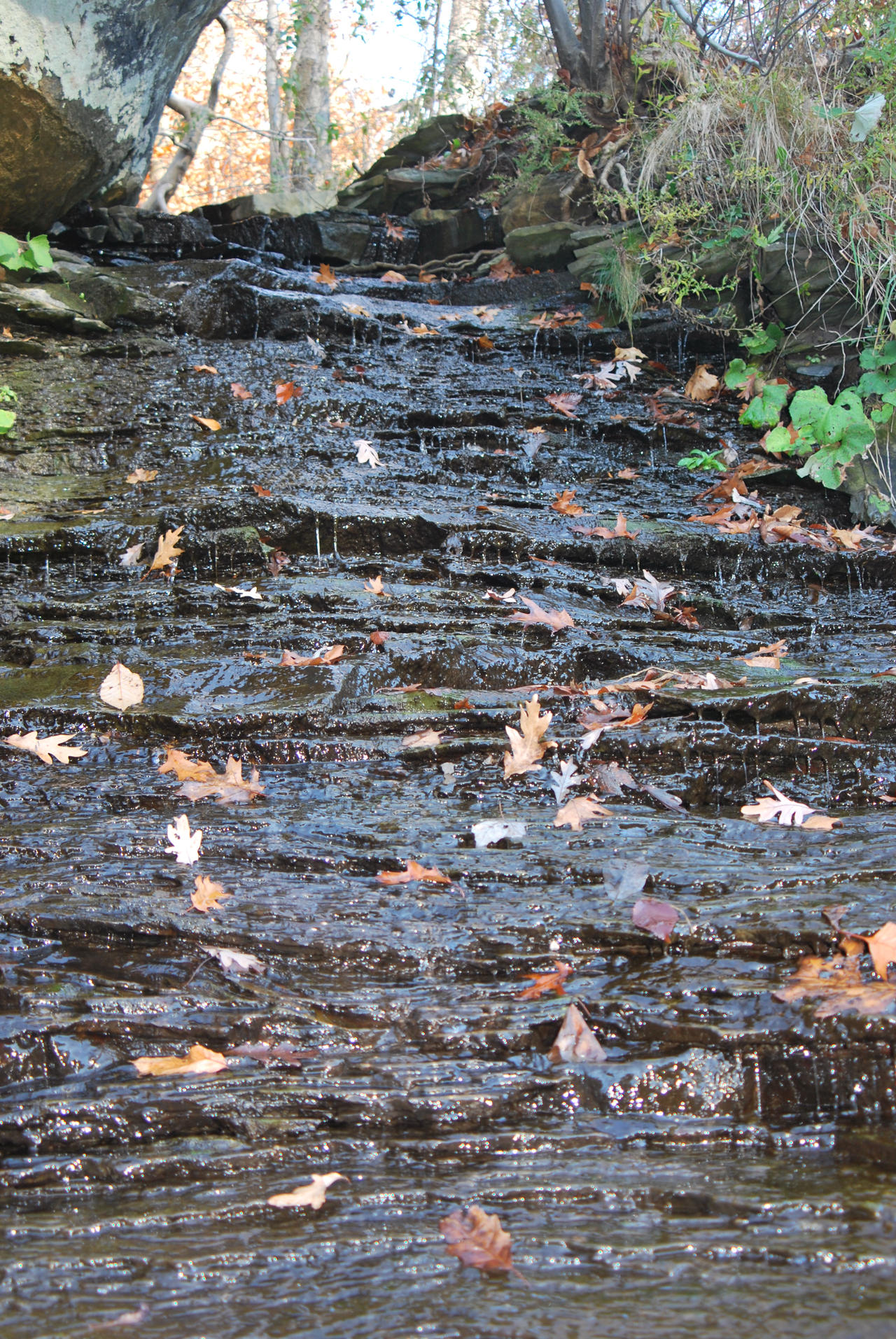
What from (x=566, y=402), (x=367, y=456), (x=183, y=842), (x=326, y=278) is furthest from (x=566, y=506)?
(x=326, y=278)

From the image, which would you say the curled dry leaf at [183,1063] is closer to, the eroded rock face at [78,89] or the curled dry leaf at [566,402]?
the curled dry leaf at [566,402]

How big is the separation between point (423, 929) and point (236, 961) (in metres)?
0.43

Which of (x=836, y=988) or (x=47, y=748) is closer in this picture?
(x=836, y=988)

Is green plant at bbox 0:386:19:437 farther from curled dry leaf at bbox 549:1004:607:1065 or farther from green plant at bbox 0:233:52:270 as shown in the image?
curled dry leaf at bbox 549:1004:607:1065

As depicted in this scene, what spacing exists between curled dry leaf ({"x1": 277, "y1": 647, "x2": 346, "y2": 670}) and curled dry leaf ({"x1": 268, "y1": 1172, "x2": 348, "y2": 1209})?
2.09 meters

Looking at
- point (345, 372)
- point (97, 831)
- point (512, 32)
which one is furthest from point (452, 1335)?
point (512, 32)

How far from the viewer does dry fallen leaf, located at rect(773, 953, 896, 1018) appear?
5.90 ft

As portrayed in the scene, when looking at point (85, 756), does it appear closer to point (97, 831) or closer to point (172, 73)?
point (97, 831)

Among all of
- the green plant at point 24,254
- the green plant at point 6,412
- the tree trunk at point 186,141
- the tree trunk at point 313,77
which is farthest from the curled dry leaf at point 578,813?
the tree trunk at point 313,77

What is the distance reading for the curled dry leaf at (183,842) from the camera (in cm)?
241

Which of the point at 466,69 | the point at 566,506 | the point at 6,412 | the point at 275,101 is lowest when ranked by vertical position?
the point at 566,506

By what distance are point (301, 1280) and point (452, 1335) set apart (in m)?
0.26

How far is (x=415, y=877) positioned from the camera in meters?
2.35

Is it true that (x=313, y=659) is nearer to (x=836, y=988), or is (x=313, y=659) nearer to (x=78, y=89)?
(x=836, y=988)
